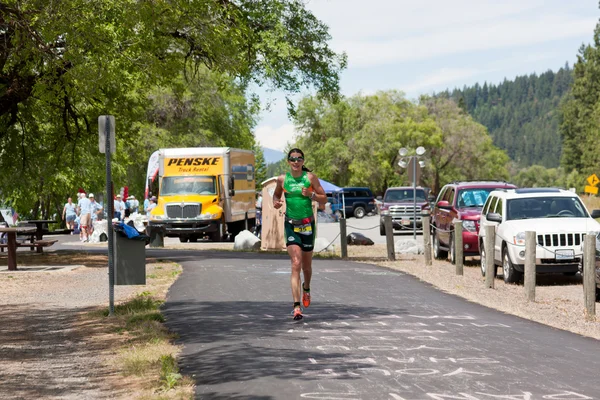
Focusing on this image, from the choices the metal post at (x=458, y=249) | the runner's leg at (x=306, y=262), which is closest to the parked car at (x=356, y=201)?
the metal post at (x=458, y=249)

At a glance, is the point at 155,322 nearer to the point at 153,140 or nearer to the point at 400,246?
the point at 400,246

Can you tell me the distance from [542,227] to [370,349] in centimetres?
954

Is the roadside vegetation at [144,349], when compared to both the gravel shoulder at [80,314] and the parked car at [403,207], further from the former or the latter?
the parked car at [403,207]

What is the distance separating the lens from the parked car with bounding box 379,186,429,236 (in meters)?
40.6

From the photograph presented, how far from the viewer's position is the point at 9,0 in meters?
18.9

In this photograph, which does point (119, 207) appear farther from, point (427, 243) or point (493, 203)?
point (493, 203)

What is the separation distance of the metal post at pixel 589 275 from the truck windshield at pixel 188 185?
922 inches

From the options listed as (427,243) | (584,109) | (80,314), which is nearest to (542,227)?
(427,243)

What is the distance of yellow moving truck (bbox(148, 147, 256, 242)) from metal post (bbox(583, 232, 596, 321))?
23.2 meters

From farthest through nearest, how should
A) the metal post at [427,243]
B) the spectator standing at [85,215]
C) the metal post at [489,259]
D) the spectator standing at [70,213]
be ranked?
the spectator standing at [70,213] < the spectator standing at [85,215] < the metal post at [427,243] < the metal post at [489,259]

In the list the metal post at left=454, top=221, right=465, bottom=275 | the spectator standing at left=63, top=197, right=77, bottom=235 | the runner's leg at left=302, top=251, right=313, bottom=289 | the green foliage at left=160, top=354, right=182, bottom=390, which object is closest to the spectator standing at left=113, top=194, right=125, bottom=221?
the spectator standing at left=63, top=197, right=77, bottom=235

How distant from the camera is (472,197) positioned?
24.5 metres

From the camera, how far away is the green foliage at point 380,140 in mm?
96312

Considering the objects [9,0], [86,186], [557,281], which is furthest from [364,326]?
[86,186]
